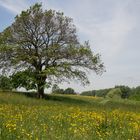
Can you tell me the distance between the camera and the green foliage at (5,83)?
162 feet

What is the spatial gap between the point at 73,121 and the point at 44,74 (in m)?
31.8

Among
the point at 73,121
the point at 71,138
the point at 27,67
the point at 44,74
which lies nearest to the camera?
the point at 71,138

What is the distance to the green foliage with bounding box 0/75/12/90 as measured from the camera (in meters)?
49.4

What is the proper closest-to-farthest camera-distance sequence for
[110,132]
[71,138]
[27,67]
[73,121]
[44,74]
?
[71,138] < [110,132] < [73,121] < [44,74] < [27,67]

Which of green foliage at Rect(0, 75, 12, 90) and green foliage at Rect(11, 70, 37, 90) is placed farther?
green foliage at Rect(0, 75, 12, 90)

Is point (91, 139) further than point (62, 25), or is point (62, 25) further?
point (62, 25)

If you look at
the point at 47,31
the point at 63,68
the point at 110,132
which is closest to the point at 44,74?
the point at 63,68

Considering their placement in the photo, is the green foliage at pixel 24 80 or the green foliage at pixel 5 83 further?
the green foliage at pixel 5 83

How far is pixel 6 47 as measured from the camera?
46.5m

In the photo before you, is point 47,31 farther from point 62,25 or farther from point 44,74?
point 44,74

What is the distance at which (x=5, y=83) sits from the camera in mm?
50344

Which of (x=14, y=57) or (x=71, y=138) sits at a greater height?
(x=14, y=57)

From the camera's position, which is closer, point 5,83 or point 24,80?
point 24,80

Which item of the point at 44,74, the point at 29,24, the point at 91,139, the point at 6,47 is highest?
the point at 29,24
